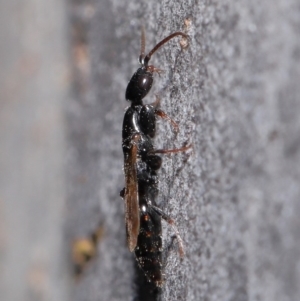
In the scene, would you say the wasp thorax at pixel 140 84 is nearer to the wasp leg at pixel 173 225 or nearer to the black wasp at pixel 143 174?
the black wasp at pixel 143 174

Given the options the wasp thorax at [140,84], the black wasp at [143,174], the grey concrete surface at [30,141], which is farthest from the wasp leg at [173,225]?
the grey concrete surface at [30,141]

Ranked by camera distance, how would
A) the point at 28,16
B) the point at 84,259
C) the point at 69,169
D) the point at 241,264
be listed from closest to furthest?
the point at 241,264
the point at 84,259
the point at 69,169
the point at 28,16

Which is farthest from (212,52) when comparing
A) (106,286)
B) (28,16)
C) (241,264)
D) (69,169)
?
(28,16)

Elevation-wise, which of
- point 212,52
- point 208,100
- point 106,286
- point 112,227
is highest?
point 212,52

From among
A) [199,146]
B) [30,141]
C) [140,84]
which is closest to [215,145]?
[199,146]

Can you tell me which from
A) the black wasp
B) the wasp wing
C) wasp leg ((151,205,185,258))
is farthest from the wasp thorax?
wasp leg ((151,205,185,258))

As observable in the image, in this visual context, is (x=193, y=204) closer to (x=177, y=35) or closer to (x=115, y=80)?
(x=177, y=35)

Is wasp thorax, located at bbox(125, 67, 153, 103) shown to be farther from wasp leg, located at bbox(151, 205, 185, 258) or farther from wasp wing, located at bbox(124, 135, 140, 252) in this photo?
wasp leg, located at bbox(151, 205, 185, 258)

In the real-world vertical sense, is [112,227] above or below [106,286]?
above
